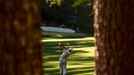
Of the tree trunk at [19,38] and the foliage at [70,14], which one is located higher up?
the tree trunk at [19,38]

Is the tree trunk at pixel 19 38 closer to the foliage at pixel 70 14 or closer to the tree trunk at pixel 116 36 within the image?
A: the tree trunk at pixel 116 36

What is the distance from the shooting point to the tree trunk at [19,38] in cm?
278

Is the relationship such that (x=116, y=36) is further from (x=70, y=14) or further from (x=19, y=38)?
(x=70, y=14)

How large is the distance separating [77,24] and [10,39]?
70443mm

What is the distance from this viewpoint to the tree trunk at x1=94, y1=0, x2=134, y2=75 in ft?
17.1

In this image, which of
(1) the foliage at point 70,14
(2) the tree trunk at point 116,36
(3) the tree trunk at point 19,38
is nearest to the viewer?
(3) the tree trunk at point 19,38

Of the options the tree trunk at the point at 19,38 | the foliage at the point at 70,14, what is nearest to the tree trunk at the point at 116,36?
the tree trunk at the point at 19,38

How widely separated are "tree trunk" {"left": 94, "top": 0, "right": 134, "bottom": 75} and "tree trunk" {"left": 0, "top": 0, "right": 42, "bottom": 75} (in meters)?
2.44

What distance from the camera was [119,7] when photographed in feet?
17.1

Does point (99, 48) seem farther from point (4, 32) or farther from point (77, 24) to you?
point (77, 24)

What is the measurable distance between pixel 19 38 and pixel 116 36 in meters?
2.58

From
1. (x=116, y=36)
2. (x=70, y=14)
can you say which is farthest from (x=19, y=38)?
(x=70, y=14)

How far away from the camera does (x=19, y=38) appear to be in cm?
281

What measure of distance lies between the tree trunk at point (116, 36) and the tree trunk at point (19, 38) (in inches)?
95.9
